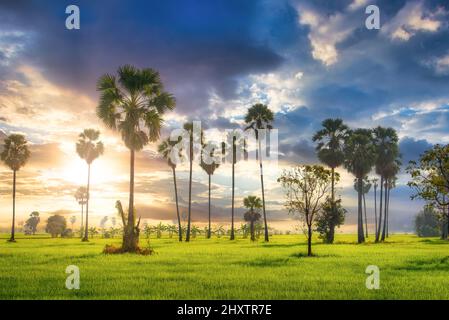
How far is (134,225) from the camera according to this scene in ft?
145

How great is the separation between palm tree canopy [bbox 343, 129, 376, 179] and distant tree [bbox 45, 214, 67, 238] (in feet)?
316

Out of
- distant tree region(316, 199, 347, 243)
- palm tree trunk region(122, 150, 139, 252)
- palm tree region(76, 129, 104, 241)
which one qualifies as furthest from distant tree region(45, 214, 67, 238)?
palm tree trunk region(122, 150, 139, 252)

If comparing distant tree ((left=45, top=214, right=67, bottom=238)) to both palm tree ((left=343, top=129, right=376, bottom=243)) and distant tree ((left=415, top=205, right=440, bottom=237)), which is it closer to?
palm tree ((left=343, top=129, right=376, bottom=243))

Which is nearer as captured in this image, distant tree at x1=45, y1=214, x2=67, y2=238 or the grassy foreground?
the grassy foreground

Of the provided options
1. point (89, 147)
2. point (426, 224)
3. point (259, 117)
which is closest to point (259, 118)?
point (259, 117)

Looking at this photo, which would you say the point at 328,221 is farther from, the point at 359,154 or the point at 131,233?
the point at 131,233

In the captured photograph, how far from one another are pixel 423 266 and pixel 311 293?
17299 mm

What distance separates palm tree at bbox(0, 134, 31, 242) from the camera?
8494cm

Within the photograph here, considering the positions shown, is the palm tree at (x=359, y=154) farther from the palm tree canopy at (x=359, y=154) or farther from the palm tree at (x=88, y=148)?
the palm tree at (x=88, y=148)

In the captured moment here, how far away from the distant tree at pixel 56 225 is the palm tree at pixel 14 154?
5921 centimetres

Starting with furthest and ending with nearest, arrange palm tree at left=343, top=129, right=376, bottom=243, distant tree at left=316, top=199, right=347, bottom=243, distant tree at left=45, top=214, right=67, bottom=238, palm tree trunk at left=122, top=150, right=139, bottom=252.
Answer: distant tree at left=45, top=214, right=67, bottom=238, palm tree at left=343, top=129, right=376, bottom=243, distant tree at left=316, top=199, right=347, bottom=243, palm tree trunk at left=122, top=150, right=139, bottom=252

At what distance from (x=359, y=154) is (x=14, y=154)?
205 feet
